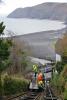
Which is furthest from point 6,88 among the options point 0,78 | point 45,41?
point 45,41

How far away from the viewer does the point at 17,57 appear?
2352 inches

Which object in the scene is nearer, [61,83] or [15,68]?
[61,83]

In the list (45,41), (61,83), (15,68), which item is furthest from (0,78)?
A: (45,41)

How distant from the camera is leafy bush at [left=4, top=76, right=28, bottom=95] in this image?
2914 cm

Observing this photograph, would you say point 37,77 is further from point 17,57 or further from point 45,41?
point 45,41

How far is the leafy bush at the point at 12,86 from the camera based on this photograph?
2914cm

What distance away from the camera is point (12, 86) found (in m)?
29.9

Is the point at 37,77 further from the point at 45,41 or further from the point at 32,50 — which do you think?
the point at 45,41

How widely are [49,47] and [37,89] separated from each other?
2254 inches

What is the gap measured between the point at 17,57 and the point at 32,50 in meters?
20.2

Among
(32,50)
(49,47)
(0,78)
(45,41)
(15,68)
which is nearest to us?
(0,78)

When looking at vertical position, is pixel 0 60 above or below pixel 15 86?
above

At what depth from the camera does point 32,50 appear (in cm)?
7988

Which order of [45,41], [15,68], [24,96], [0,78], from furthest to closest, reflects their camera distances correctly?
[45,41] < [15,68] < [0,78] < [24,96]
